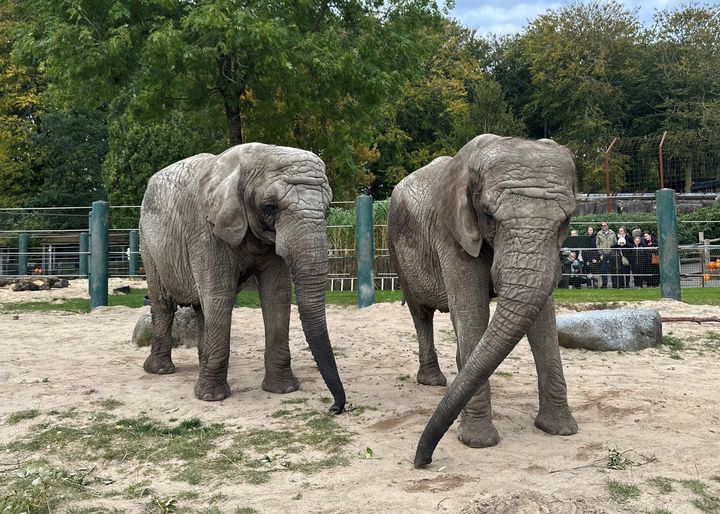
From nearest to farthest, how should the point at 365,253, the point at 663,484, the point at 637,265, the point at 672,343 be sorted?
the point at 663,484
the point at 672,343
the point at 365,253
the point at 637,265

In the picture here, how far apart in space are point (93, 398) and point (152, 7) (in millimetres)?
9041

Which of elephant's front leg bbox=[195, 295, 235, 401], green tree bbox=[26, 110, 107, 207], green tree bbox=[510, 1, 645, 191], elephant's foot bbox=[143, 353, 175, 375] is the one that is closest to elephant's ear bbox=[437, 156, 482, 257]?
elephant's front leg bbox=[195, 295, 235, 401]

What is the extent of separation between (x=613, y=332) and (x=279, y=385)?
4047mm

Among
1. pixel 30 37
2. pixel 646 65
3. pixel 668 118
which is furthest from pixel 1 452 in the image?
pixel 646 65

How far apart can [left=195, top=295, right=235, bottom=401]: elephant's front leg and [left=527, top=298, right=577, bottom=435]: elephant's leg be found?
8.32 feet

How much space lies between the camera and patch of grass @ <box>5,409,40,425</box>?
514 centimetres

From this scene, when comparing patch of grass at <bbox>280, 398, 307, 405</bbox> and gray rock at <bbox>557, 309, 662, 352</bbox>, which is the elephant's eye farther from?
gray rock at <bbox>557, 309, 662, 352</bbox>

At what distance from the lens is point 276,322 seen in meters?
5.93

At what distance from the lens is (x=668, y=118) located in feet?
133

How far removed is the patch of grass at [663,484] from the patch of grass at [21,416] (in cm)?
440

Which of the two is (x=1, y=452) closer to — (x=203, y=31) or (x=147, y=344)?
(x=147, y=344)

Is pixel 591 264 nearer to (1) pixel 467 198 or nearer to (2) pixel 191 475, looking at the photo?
(1) pixel 467 198

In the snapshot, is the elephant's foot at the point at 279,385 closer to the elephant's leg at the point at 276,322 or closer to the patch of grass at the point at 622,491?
the elephant's leg at the point at 276,322

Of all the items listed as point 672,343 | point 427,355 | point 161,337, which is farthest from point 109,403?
point 672,343
